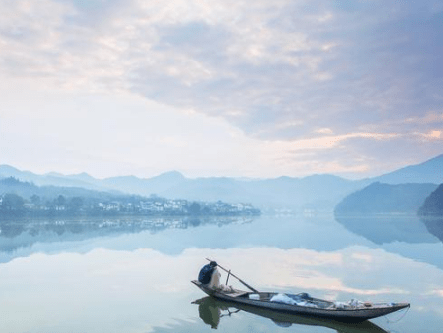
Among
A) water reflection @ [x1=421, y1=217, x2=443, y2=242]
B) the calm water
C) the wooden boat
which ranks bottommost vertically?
the calm water

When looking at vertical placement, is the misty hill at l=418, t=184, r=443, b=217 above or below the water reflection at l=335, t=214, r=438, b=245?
above

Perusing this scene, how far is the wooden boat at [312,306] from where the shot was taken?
1598 centimetres

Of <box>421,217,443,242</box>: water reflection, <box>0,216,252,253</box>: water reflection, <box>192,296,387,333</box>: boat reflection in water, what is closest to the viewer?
<box>192,296,387,333</box>: boat reflection in water

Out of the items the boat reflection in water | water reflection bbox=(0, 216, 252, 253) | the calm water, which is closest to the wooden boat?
the boat reflection in water

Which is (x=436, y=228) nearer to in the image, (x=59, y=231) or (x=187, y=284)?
(x=187, y=284)

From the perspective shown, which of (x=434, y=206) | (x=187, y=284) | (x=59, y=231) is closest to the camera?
(x=187, y=284)

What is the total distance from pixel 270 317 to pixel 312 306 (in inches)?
78.5

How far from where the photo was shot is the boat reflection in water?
16.5m

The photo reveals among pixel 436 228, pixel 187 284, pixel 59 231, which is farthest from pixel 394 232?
pixel 59 231

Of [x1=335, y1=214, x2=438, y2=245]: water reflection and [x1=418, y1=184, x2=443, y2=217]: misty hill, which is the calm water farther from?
[x1=418, y1=184, x2=443, y2=217]: misty hill

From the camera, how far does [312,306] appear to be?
1745 cm

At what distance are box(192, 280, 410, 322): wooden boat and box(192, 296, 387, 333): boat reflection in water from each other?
20 cm

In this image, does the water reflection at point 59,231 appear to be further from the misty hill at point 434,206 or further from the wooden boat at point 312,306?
the misty hill at point 434,206

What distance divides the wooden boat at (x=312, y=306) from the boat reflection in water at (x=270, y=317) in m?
0.20
